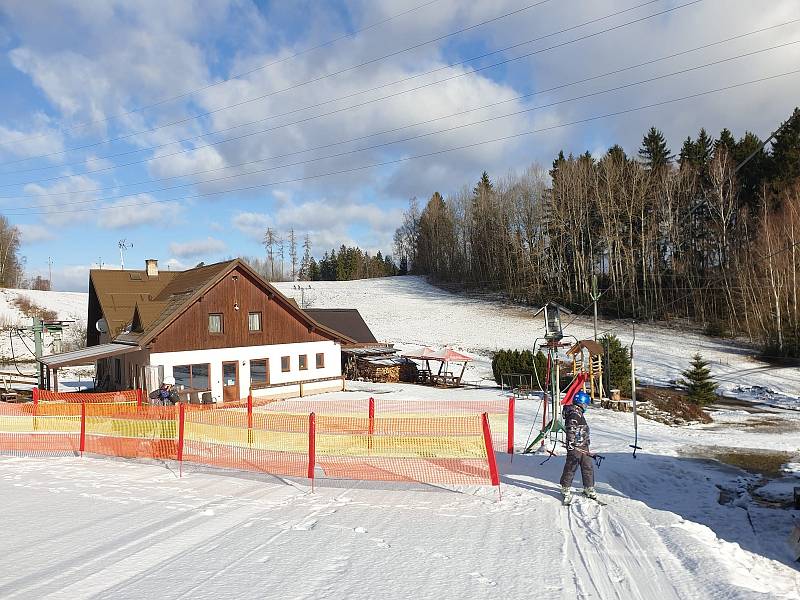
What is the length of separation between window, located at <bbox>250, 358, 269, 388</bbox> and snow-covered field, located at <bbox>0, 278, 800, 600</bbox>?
13604mm

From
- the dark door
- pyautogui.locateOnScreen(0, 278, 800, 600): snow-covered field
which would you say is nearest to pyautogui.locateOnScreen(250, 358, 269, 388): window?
the dark door

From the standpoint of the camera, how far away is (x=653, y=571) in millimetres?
6449

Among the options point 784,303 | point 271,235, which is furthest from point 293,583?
point 271,235

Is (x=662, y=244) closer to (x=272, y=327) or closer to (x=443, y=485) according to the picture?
(x=272, y=327)

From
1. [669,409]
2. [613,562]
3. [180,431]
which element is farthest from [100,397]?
[669,409]

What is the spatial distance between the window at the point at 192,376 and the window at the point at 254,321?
2935 millimetres

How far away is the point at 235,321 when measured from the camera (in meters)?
26.4

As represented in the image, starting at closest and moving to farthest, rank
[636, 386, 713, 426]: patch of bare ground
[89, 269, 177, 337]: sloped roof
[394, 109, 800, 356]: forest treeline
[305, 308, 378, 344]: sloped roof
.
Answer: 1. [636, 386, 713, 426]: patch of bare ground
2. [89, 269, 177, 337]: sloped roof
3. [305, 308, 378, 344]: sloped roof
4. [394, 109, 800, 356]: forest treeline

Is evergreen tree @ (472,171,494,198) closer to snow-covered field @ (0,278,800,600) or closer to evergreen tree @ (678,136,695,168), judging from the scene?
evergreen tree @ (678,136,695,168)

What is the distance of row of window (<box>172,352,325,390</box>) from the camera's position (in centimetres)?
2495

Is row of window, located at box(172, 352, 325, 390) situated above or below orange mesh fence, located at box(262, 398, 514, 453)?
above

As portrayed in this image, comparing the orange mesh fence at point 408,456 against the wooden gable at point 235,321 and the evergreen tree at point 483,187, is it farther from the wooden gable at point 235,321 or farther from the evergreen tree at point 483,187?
the evergreen tree at point 483,187

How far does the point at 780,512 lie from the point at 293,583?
900 cm

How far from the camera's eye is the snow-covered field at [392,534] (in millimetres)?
6078
